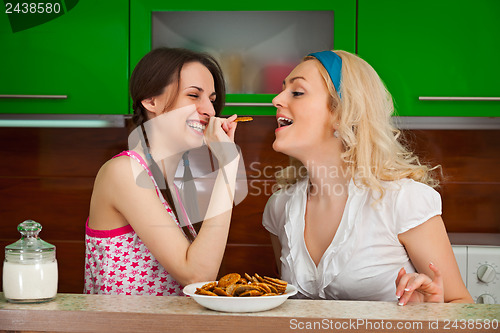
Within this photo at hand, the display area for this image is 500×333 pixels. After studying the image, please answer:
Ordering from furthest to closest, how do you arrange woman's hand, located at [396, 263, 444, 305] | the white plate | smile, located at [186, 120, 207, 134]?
smile, located at [186, 120, 207, 134]
woman's hand, located at [396, 263, 444, 305]
the white plate

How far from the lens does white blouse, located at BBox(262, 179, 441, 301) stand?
132 cm

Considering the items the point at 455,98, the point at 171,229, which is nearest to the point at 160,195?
the point at 171,229

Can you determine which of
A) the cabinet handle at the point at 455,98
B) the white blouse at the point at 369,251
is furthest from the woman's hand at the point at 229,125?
Answer: the cabinet handle at the point at 455,98

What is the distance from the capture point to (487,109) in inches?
81.8

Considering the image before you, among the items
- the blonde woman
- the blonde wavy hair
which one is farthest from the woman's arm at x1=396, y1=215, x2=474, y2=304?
the blonde wavy hair

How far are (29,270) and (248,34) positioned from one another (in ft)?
4.91

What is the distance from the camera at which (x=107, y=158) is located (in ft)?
8.50

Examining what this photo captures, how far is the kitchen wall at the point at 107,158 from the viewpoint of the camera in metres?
2.47

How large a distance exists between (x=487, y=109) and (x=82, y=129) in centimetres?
187

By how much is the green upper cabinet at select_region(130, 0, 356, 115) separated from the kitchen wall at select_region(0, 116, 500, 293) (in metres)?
0.39

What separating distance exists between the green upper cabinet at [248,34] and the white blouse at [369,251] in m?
0.85

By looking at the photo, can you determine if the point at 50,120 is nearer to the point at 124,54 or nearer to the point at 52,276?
the point at 124,54

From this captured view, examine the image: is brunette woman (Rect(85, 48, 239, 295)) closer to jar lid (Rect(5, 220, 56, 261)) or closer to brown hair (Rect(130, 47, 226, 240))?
brown hair (Rect(130, 47, 226, 240))

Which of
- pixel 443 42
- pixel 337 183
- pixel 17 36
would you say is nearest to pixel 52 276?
pixel 337 183
